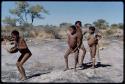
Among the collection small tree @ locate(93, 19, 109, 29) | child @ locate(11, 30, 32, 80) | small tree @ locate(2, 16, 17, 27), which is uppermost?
child @ locate(11, 30, 32, 80)

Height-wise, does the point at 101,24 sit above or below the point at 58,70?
below

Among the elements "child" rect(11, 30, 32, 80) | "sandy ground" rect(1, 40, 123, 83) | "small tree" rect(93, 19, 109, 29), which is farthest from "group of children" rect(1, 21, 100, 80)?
"small tree" rect(93, 19, 109, 29)

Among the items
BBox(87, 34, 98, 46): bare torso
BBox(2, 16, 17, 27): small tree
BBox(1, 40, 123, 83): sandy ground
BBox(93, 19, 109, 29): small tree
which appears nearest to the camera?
BBox(1, 40, 123, 83): sandy ground

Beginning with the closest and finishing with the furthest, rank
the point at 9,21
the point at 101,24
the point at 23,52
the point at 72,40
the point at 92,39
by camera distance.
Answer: the point at 23,52 < the point at 72,40 < the point at 92,39 < the point at 9,21 < the point at 101,24

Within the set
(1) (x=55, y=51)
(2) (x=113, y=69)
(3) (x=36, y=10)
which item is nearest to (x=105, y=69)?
(2) (x=113, y=69)

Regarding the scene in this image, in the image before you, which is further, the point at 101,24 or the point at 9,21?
the point at 101,24

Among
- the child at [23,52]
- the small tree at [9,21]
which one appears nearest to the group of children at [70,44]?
the child at [23,52]

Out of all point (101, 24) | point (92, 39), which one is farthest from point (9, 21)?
A: point (92, 39)

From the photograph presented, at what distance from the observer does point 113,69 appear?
35.2 ft

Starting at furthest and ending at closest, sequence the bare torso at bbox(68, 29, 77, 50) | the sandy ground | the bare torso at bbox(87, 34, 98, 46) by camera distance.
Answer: the bare torso at bbox(87, 34, 98, 46) → the bare torso at bbox(68, 29, 77, 50) → the sandy ground

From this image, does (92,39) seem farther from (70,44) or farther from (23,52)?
(23,52)

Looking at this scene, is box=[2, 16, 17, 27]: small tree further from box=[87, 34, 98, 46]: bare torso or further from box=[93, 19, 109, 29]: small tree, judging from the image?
box=[87, 34, 98, 46]: bare torso

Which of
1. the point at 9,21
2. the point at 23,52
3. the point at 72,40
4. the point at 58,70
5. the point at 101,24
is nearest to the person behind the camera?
the point at 23,52

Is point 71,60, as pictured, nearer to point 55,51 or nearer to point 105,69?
point 105,69
